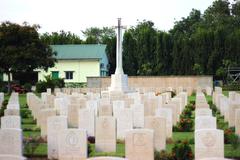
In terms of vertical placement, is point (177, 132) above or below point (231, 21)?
below

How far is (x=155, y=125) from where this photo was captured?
14.7m

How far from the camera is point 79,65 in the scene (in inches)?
2596

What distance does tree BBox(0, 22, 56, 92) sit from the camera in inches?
1704

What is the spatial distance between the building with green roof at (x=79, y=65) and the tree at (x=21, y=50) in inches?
745

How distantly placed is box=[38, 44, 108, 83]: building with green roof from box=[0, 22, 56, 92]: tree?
62.1 feet

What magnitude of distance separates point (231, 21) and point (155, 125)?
2405 inches

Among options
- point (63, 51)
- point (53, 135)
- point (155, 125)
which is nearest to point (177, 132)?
point (155, 125)

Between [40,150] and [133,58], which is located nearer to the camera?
[40,150]

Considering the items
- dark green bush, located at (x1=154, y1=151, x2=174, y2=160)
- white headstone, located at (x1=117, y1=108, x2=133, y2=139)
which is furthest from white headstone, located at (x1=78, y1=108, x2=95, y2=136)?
dark green bush, located at (x1=154, y1=151, x2=174, y2=160)

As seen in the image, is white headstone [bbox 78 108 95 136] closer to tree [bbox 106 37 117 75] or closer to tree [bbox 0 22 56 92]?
tree [bbox 0 22 56 92]

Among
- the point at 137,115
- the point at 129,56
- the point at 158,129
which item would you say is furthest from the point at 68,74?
the point at 158,129

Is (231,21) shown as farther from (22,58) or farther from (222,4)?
(22,58)

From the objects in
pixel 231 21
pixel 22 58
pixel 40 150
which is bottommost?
pixel 40 150

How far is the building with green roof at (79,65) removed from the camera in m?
65.2
